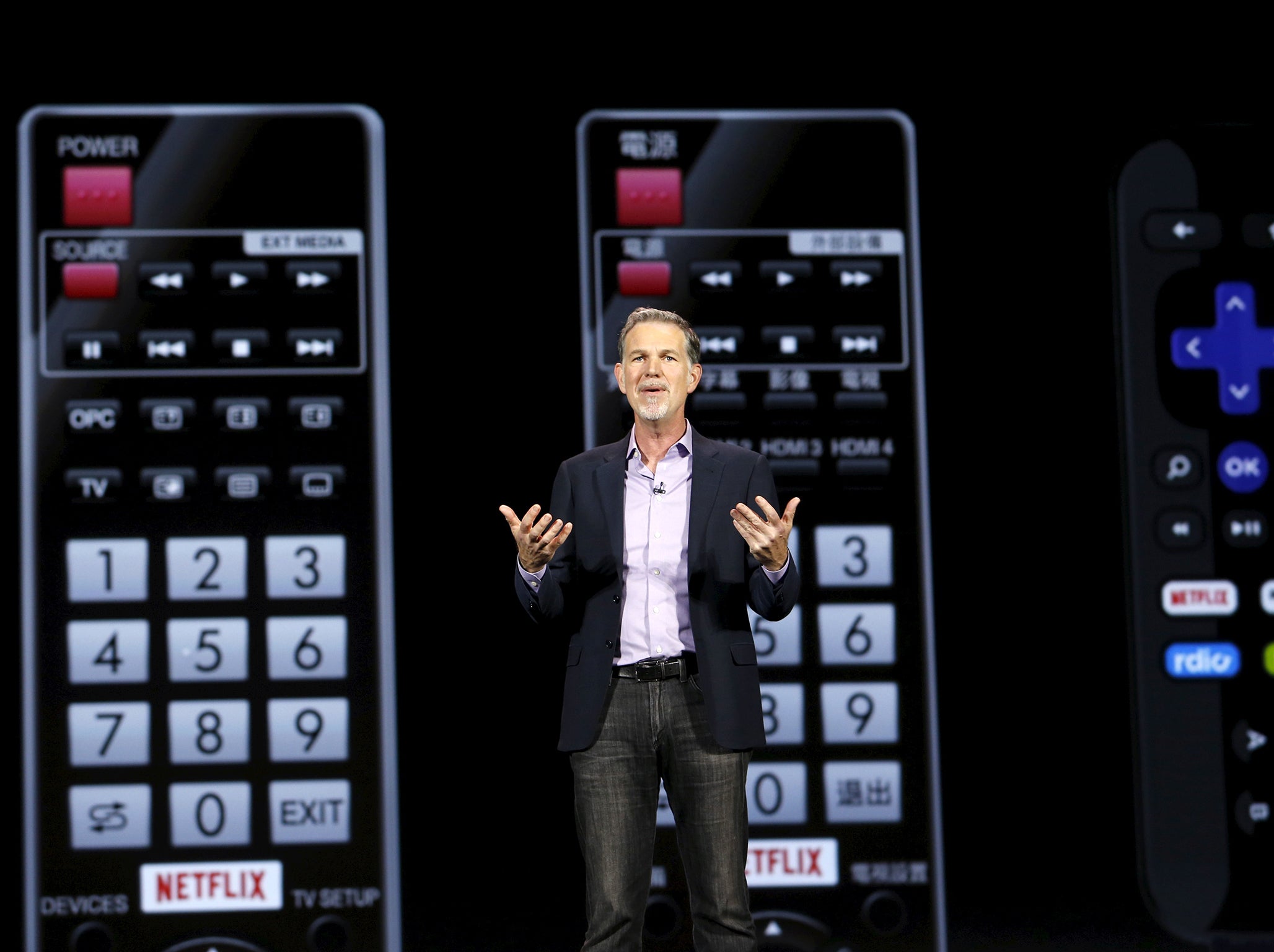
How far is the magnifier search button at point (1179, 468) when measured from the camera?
1190 mm

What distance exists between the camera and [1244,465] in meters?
1.19

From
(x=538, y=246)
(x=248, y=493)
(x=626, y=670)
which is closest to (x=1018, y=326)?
(x=538, y=246)

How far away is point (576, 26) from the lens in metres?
1.22

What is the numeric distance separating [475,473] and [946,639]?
0.43 meters

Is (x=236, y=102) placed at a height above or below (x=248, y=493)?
above

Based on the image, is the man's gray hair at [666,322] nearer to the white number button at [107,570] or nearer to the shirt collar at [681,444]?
the shirt collar at [681,444]

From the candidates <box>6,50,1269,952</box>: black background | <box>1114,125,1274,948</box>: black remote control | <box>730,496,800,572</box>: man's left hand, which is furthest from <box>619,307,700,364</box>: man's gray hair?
<box>1114,125,1274,948</box>: black remote control

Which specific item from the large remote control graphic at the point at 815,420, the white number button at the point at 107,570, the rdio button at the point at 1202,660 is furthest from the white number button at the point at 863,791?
the white number button at the point at 107,570

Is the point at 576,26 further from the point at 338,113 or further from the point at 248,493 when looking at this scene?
the point at 248,493

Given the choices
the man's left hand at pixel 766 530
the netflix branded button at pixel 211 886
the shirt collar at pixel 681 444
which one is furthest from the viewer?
the netflix branded button at pixel 211 886

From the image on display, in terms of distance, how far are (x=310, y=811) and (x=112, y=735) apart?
0.57ft

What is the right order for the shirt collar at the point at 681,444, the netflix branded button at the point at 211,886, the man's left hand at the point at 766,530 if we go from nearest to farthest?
the man's left hand at the point at 766,530
the shirt collar at the point at 681,444
the netflix branded button at the point at 211,886

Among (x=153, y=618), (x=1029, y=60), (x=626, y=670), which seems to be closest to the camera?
(x=626, y=670)

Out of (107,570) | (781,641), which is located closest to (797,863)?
(781,641)
